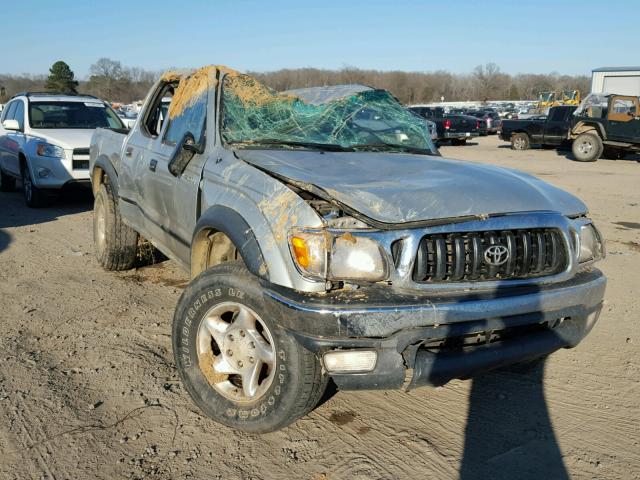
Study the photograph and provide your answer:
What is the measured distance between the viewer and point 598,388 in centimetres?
352

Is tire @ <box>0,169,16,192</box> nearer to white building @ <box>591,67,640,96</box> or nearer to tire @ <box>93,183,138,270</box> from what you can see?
tire @ <box>93,183,138,270</box>

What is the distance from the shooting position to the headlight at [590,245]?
3.12 metres

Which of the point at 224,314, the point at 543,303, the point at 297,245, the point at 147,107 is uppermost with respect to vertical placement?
the point at 147,107

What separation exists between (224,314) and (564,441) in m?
1.88

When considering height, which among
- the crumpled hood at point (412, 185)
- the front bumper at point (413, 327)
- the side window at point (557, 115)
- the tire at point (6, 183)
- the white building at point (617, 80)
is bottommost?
the tire at point (6, 183)

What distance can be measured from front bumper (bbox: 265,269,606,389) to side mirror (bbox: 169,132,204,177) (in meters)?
1.48

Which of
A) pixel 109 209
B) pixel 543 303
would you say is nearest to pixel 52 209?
pixel 109 209

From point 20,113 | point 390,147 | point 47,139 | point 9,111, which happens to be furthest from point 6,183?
point 390,147

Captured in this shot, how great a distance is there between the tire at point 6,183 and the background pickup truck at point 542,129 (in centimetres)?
1681

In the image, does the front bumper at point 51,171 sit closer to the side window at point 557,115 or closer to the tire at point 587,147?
the tire at point 587,147

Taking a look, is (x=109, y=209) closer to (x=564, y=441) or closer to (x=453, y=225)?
(x=453, y=225)

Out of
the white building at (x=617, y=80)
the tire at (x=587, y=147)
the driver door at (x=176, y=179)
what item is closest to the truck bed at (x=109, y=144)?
the driver door at (x=176, y=179)

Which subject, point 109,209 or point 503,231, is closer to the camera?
point 503,231

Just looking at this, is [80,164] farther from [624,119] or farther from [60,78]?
[60,78]
